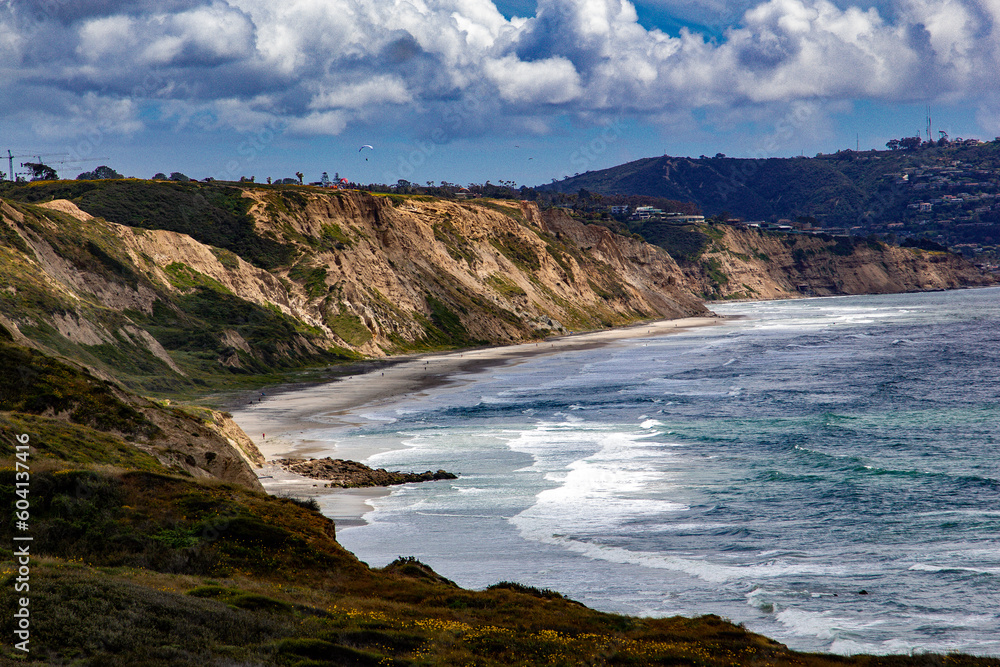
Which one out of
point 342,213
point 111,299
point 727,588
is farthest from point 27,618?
point 342,213

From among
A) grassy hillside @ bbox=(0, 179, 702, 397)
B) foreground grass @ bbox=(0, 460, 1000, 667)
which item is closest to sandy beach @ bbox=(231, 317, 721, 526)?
grassy hillside @ bbox=(0, 179, 702, 397)

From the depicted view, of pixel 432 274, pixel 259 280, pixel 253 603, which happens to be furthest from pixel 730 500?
pixel 432 274

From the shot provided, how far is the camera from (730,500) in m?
32.4

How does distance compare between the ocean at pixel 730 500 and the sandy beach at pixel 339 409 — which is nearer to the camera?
the ocean at pixel 730 500

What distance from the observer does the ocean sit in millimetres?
22109

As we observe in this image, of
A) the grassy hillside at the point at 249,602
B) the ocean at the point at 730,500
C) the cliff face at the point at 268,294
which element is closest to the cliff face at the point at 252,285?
the cliff face at the point at 268,294

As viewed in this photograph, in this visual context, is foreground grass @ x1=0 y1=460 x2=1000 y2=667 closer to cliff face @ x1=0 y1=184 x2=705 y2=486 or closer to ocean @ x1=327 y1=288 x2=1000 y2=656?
ocean @ x1=327 y1=288 x2=1000 y2=656

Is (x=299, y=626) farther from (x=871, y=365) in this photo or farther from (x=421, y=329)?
(x=421, y=329)

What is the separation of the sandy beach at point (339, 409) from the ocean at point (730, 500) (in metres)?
1.78

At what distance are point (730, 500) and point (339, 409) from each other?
3396cm

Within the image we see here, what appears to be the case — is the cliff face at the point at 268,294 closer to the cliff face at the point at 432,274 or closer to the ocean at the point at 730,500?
the cliff face at the point at 432,274

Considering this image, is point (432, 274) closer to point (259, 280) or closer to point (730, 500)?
point (259, 280)

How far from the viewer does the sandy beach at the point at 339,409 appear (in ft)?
114

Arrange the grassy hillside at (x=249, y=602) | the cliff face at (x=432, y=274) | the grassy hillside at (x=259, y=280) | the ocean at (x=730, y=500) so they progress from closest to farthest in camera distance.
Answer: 1. the grassy hillside at (x=249, y=602)
2. the ocean at (x=730, y=500)
3. the grassy hillside at (x=259, y=280)
4. the cliff face at (x=432, y=274)
